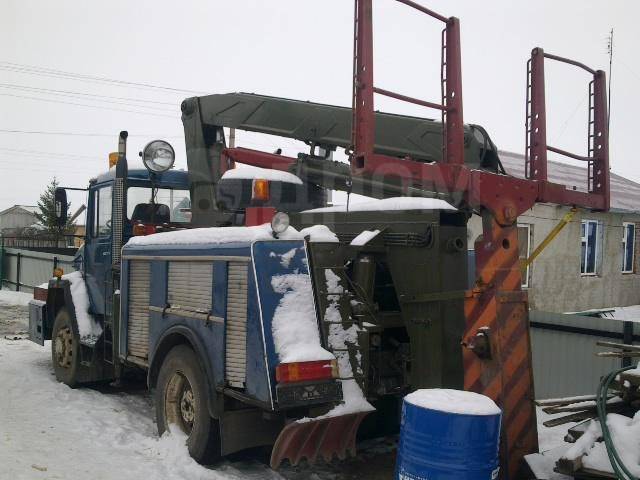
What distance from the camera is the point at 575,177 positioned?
16.2 m

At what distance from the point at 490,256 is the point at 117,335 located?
402 centimetres

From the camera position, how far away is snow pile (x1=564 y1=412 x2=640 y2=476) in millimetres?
3637

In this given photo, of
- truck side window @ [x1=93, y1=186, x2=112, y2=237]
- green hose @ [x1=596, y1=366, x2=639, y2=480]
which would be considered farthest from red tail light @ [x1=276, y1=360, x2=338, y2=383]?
truck side window @ [x1=93, y1=186, x2=112, y2=237]

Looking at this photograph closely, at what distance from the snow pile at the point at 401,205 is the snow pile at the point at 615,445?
6.02 ft

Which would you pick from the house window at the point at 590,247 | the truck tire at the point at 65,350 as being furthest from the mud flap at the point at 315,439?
the house window at the point at 590,247

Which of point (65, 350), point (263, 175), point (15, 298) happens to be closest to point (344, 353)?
point (263, 175)

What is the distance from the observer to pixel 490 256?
4316 mm

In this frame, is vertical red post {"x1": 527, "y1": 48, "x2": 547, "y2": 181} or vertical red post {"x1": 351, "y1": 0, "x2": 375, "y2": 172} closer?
vertical red post {"x1": 351, "y1": 0, "x2": 375, "y2": 172}

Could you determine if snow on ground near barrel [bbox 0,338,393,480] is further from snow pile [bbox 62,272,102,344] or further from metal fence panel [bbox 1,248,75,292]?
metal fence panel [bbox 1,248,75,292]

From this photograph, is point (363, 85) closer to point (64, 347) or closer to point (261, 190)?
point (261, 190)

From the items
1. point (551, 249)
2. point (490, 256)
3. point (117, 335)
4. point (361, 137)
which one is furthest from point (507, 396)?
point (551, 249)

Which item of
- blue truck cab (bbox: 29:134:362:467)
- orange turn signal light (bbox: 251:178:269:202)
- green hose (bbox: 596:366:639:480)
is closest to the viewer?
green hose (bbox: 596:366:639:480)

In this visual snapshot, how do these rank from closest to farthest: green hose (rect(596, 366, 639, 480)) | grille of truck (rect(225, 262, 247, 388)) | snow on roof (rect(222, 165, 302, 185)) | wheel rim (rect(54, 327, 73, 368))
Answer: green hose (rect(596, 366, 639, 480)) < grille of truck (rect(225, 262, 247, 388)) < snow on roof (rect(222, 165, 302, 185)) < wheel rim (rect(54, 327, 73, 368))

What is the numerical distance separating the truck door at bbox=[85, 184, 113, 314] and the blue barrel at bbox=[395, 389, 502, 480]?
15.2 ft
